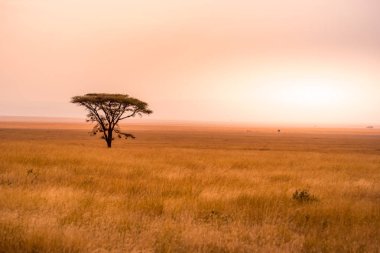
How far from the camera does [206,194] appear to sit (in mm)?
11180

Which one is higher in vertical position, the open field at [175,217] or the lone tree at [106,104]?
the lone tree at [106,104]

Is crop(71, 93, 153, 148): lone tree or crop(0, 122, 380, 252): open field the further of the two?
crop(71, 93, 153, 148): lone tree

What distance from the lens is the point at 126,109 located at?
43.0 metres

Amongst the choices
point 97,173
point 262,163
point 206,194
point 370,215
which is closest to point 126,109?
point 262,163

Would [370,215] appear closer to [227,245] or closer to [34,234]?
[227,245]

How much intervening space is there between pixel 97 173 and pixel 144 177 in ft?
6.74

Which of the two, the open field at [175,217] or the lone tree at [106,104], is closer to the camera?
the open field at [175,217]

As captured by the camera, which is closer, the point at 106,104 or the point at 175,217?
the point at 175,217

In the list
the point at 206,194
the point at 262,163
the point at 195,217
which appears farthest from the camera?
the point at 262,163

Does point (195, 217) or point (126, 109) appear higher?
point (126, 109)

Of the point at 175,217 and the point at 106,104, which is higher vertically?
the point at 106,104

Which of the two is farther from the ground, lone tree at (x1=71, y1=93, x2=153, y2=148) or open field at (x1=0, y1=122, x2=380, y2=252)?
lone tree at (x1=71, y1=93, x2=153, y2=148)

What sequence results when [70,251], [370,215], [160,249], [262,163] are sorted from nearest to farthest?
[70,251], [160,249], [370,215], [262,163]

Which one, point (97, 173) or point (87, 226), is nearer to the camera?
point (87, 226)
